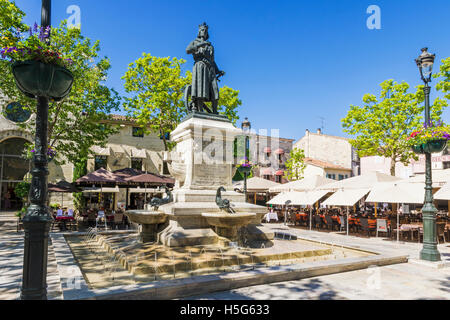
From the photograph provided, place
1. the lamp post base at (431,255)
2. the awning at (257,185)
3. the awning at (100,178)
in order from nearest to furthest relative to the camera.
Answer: the lamp post base at (431,255)
the awning at (100,178)
the awning at (257,185)

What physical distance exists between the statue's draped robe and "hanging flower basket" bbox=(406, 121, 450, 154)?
18.8ft

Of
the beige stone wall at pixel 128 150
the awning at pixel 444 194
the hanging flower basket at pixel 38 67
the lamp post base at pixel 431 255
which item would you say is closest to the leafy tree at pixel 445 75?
the awning at pixel 444 194

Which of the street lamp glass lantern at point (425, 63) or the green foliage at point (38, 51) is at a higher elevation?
the street lamp glass lantern at point (425, 63)

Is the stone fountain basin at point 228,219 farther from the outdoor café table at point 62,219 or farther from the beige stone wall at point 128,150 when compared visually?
the beige stone wall at point 128,150

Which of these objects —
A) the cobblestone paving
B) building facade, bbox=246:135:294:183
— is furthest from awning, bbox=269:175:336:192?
building facade, bbox=246:135:294:183

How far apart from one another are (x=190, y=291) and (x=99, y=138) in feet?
47.2

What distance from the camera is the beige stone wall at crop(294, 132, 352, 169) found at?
45.2 m

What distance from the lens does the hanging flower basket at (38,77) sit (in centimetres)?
325

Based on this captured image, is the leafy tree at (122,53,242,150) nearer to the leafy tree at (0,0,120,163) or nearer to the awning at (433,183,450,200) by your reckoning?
the leafy tree at (0,0,120,163)

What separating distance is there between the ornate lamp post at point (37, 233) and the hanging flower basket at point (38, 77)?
0.35 m

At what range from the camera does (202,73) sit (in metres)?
9.38

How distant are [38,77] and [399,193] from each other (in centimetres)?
1329
